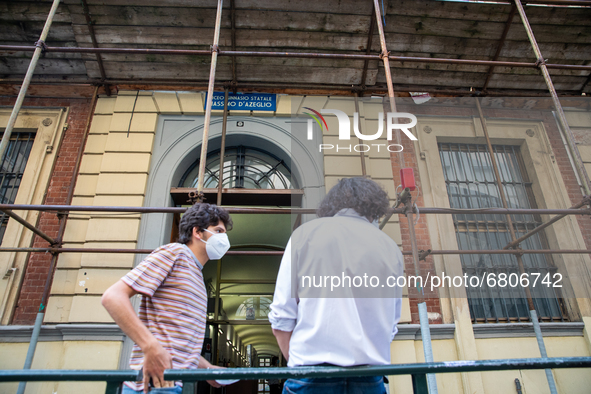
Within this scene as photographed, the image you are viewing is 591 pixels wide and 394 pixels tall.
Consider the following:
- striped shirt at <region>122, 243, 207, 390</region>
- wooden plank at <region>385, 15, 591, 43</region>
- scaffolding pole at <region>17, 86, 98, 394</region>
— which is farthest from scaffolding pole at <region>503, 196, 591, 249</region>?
scaffolding pole at <region>17, 86, 98, 394</region>

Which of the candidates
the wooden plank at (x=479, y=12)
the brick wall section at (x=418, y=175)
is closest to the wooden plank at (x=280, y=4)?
the wooden plank at (x=479, y=12)

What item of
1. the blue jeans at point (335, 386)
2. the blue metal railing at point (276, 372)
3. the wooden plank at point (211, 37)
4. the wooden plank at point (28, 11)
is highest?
the wooden plank at point (28, 11)

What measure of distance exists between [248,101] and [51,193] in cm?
366

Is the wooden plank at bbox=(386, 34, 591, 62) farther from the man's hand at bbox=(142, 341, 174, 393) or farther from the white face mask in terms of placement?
the man's hand at bbox=(142, 341, 174, 393)

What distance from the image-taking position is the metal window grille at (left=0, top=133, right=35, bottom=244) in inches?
227

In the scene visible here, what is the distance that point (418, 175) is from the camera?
19.9ft

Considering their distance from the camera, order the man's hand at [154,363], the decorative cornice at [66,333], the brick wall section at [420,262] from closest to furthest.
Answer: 1. the man's hand at [154,363]
2. the decorative cornice at [66,333]
3. the brick wall section at [420,262]

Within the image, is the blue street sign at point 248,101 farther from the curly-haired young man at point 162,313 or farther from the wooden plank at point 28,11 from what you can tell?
the curly-haired young man at point 162,313

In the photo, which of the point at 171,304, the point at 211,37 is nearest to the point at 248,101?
the point at 211,37

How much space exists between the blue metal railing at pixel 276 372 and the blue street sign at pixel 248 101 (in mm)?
5401

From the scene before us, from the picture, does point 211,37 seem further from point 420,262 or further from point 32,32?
point 420,262

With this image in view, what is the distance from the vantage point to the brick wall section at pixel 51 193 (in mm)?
4992

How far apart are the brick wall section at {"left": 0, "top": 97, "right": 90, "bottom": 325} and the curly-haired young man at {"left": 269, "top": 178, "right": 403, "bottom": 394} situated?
518 cm

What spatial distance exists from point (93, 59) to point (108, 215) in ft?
9.18
